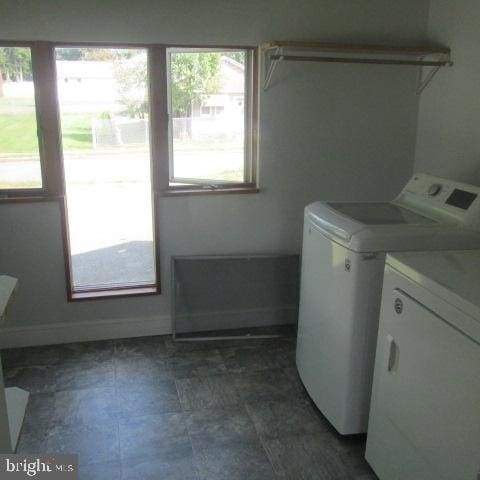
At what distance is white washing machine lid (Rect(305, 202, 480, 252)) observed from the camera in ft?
6.54

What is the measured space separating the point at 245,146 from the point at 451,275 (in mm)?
1786

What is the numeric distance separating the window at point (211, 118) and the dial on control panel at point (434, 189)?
1.12 meters

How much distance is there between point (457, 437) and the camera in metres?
1.49

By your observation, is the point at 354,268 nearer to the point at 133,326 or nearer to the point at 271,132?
the point at 271,132

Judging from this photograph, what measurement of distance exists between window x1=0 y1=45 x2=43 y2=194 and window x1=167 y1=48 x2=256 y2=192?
30.8 inches

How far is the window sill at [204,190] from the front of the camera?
10.0 ft

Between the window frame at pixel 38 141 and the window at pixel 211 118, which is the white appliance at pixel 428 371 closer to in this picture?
the window at pixel 211 118

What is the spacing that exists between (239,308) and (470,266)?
1.77 m

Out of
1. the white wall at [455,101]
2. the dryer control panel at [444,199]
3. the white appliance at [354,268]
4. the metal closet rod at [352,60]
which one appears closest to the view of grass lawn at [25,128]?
the metal closet rod at [352,60]

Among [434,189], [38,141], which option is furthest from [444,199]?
[38,141]

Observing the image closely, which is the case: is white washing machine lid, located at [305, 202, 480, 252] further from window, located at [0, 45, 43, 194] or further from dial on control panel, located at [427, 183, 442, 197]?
window, located at [0, 45, 43, 194]

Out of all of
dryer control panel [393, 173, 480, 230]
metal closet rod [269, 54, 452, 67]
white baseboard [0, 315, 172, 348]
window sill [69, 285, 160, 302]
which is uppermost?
metal closet rod [269, 54, 452, 67]

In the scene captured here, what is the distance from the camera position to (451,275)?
1666 mm

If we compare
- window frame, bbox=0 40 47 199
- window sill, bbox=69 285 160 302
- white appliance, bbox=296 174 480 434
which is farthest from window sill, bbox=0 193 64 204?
white appliance, bbox=296 174 480 434
